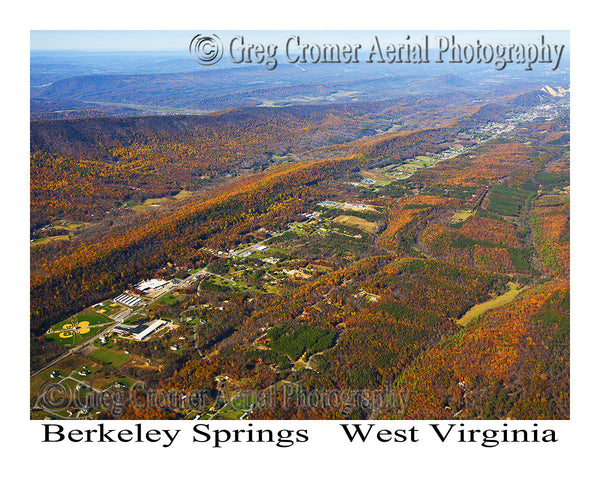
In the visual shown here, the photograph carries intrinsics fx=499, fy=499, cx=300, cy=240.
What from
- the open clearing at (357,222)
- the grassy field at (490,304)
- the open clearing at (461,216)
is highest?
the open clearing at (461,216)

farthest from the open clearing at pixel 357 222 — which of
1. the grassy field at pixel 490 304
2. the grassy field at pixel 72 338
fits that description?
the grassy field at pixel 72 338

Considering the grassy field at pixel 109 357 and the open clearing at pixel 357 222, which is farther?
the open clearing at pixel 357 222

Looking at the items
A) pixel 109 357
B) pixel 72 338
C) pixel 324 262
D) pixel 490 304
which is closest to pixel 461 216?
pixel 324 262

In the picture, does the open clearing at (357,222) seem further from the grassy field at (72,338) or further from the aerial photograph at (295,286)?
the grassy field at (72,338)

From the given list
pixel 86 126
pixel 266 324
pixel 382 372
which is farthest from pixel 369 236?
pixel 86 126

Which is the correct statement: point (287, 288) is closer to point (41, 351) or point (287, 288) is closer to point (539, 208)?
point (41, 351)

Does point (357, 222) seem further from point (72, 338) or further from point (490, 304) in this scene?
point (72, 338)
